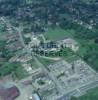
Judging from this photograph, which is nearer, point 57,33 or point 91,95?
point 91,95

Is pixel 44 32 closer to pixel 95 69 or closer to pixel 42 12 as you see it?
pixel 42 12

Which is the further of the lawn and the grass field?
the grass field

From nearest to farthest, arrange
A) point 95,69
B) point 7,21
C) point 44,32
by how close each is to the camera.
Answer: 1. point 95,69
2. point 44,32
3. point 7,21

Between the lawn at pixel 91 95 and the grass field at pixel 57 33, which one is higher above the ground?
the grass field at pixel 57 33

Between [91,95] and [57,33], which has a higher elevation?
[57,33]

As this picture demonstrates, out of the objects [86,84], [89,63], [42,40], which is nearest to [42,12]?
[42,40]

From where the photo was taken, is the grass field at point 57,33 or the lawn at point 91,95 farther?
the grass field at point 57,33

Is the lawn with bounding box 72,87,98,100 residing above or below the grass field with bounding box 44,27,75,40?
below

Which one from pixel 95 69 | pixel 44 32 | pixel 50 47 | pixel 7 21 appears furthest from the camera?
pixel 7 21
